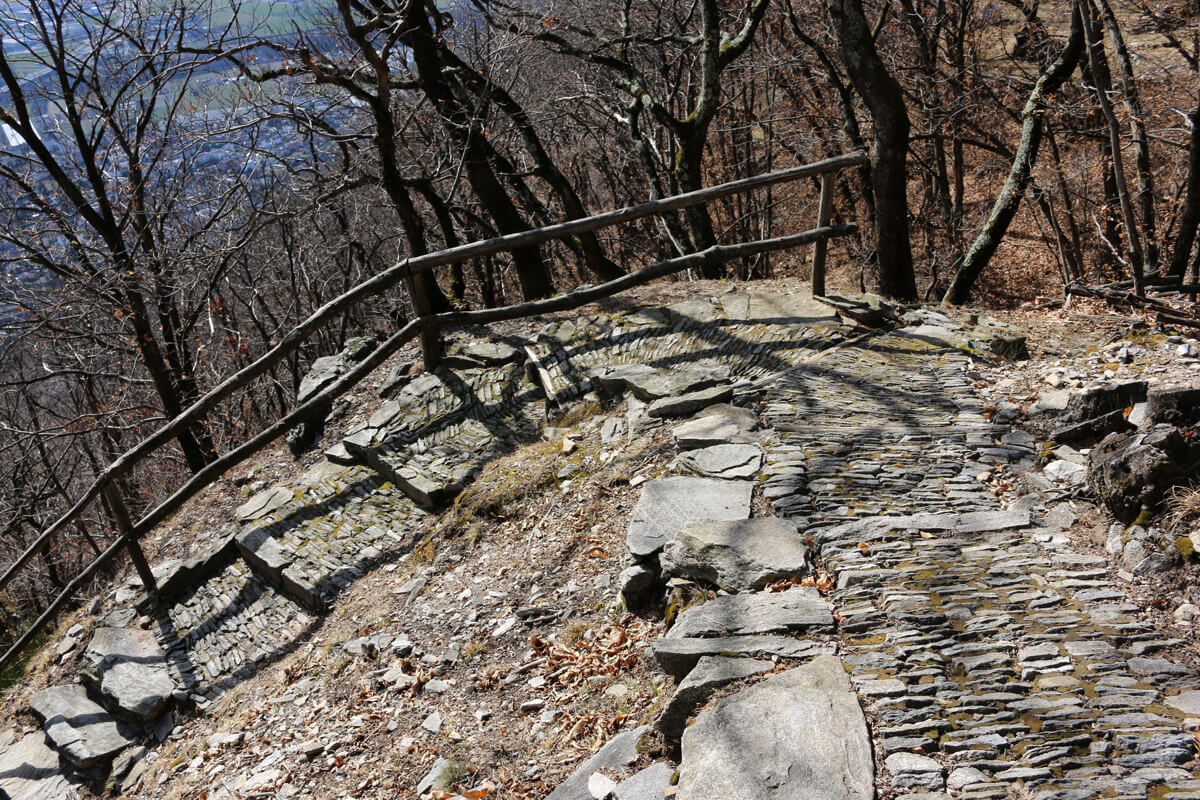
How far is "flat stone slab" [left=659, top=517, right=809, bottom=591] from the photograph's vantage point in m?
3.83

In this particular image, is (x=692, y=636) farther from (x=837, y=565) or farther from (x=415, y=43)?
(x=415, y=43)

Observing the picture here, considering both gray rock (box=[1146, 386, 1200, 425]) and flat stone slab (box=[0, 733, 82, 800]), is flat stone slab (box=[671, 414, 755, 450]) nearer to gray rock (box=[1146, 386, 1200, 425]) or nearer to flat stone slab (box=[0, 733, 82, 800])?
gray rock (box=[1146, 386, 1200, 425])

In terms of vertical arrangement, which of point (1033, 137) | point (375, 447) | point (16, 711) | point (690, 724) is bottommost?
point (16, 711)

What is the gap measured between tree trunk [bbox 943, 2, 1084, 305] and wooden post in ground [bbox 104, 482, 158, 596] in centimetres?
851

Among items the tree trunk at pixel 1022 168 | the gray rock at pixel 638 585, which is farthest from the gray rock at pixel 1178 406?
the tree trunk at pixel 1022 168

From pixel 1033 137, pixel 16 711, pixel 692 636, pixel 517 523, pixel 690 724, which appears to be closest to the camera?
pixel 690 724

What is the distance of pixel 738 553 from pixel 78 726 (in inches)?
206

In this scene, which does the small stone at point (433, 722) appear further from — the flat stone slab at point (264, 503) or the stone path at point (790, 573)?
the flat stone slab at point (264, 503)

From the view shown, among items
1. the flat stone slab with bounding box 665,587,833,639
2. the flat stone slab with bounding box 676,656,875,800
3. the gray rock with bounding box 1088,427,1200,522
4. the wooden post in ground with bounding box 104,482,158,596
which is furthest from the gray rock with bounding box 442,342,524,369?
the gray rock with bounding box 1088,427,1200,522

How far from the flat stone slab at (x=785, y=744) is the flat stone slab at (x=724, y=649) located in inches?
5.0

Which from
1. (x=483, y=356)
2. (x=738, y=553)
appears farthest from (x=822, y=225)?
(x=738, y=553)

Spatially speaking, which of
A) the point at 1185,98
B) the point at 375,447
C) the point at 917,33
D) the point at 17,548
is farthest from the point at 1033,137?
the point at 17,548

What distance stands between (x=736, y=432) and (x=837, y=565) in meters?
1.55

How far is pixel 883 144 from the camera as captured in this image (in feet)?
25.9
